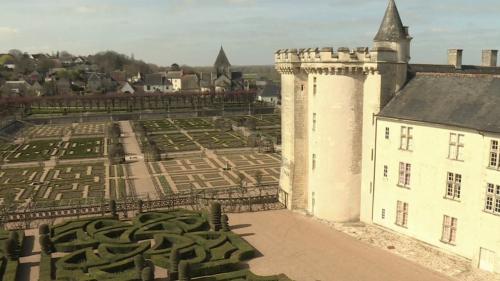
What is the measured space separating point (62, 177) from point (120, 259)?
29374 mm

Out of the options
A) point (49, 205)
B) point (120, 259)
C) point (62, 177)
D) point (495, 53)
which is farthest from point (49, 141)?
point (495, 53)

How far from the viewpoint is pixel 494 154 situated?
25.5 m

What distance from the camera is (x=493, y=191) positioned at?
83.9 ft

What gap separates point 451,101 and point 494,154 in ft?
18.1

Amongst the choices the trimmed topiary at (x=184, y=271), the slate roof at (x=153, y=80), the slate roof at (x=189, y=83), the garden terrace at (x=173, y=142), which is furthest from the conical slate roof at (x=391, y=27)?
the slate roof at (x=189, y=83)

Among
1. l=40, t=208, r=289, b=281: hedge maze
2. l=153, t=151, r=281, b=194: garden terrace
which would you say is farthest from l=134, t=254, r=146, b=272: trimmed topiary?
l=153, t=151, r=281, b=194: garden terrace

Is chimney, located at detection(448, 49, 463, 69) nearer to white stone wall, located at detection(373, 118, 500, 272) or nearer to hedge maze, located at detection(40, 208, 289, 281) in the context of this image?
white stone wall, located at detection(373, 118, 500, 272)

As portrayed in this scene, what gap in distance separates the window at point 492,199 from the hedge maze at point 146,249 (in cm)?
1270

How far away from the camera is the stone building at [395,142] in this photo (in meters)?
26.8

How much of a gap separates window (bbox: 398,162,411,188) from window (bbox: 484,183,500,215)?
618cm

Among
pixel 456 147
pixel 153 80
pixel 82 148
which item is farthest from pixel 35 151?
pixel 153 80

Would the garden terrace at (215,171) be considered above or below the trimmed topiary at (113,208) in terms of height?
below

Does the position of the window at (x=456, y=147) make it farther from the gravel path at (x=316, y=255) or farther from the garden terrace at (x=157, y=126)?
the garden terrace at (x=157, y=126)

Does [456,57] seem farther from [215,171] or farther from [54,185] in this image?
[54,185]
